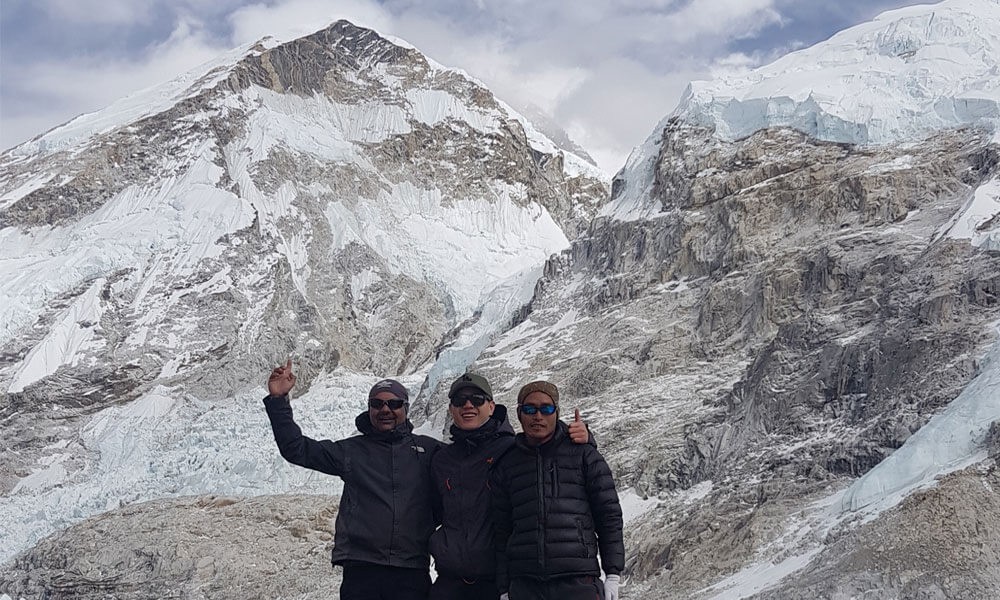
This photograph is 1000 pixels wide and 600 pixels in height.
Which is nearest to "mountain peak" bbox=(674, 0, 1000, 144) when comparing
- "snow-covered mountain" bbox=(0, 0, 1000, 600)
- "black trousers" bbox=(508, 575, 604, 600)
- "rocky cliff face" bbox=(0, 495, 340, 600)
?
"snow-covered mountain" bbox=(0, 0, 1000, 600)

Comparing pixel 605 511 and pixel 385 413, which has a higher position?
pixel 385 413

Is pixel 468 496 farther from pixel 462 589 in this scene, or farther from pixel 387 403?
pixel 387 403

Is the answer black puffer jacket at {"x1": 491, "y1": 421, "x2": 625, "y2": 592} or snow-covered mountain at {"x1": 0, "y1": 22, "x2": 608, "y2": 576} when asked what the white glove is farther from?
snow-covered mountain at {"x1": 0, "y1": 22, "x2": 608, "y2": 576}

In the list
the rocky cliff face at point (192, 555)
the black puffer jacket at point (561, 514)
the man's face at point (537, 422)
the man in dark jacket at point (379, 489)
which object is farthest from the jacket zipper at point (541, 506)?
the rocky cliff face at point (192, 555)

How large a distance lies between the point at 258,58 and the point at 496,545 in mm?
101224

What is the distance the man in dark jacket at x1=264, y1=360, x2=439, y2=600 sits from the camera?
23.9ft

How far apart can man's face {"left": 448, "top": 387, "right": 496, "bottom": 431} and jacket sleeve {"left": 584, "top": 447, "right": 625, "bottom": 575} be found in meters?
0.86

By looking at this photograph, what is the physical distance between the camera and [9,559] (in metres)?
48.7

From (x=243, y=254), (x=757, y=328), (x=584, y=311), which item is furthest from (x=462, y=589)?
(x=243, y=254)

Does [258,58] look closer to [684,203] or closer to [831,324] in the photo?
[684,203]

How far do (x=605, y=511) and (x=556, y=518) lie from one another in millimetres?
334

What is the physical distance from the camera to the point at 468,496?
23.6 ft

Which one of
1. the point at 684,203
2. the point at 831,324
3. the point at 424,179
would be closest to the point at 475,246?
the point at 424,179

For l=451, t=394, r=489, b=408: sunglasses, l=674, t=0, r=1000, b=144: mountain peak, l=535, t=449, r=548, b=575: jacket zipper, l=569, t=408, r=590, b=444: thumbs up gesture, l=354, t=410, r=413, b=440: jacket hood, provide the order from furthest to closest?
l=674, t=0, r=1000, b=144: mountain peak → l=354, t=410, r=413, b=440: jacket hood → l=451, t=394, r=489, b=408: sunglasses → l=569, t=408, r=590, b=444: thumbs up gesture → l=535, t=449, r=548, b=575: jacket zipper
